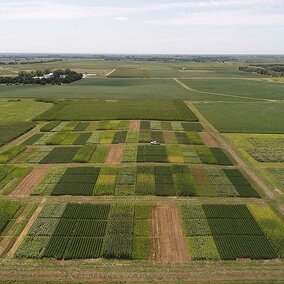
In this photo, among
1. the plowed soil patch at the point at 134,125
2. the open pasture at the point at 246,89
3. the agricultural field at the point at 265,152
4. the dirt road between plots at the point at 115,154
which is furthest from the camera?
the open pasture at the point at 246,89

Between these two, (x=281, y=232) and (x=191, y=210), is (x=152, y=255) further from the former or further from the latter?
(x=281, y=232)

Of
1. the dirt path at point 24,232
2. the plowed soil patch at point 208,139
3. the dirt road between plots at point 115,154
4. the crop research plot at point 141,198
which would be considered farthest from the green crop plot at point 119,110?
the dirt path at point 24,232

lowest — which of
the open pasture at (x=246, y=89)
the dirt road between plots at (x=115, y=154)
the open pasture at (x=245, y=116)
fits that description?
the open pasture at (x=246, y=89)

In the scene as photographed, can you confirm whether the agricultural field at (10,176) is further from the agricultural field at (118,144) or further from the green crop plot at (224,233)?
the green crop plot at (224,233)

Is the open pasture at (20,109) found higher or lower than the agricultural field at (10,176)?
lower

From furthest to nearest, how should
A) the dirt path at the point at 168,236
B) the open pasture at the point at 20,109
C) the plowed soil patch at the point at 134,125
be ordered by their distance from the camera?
the open pasture at the point at 20,109 → the plowed soil patch at the point at 134,125 → the dirt path at the point at 168,236

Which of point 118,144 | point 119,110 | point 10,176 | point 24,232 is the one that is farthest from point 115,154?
point 119,110
